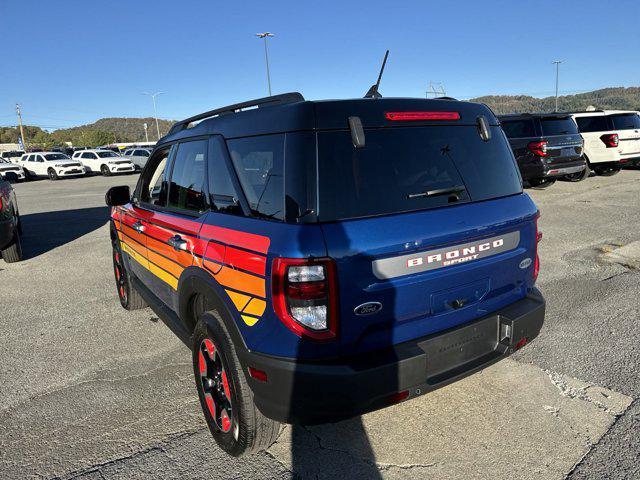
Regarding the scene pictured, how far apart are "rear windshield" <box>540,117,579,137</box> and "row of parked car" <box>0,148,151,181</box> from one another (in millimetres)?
23247

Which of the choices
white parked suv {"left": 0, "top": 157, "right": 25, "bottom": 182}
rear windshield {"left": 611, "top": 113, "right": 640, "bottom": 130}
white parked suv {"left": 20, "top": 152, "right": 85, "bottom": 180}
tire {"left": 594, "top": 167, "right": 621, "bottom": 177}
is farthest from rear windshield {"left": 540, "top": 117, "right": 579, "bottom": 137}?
white parked suv {"left": 0, "top": 157, "right": 25, "bottom": 182}

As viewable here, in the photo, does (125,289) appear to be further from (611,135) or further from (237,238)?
(611,135)

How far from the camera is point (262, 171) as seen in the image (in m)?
2.38

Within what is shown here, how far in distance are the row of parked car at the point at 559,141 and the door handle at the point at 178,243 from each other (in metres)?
9.77

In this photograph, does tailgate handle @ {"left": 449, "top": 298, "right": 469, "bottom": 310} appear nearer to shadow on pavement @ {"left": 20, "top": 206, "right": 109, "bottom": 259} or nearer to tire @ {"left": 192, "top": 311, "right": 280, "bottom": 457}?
tire @ {"left": 192, "top": 311, "right": 280, "bottom": 457}

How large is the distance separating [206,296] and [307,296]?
0.80 metres

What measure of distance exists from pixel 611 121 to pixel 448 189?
13491 mm

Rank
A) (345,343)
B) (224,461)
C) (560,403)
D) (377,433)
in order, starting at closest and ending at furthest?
(345,343)
(224,461)
(377,433)
(560,403)

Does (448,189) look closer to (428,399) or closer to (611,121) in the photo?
(428,399)

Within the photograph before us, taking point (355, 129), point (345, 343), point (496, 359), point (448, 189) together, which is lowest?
point (496, 359)

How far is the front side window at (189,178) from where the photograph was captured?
2908 millimetres

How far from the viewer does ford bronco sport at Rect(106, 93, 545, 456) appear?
2088 mm

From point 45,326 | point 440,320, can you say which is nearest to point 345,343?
point 440,320

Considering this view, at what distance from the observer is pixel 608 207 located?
9.62 metres
